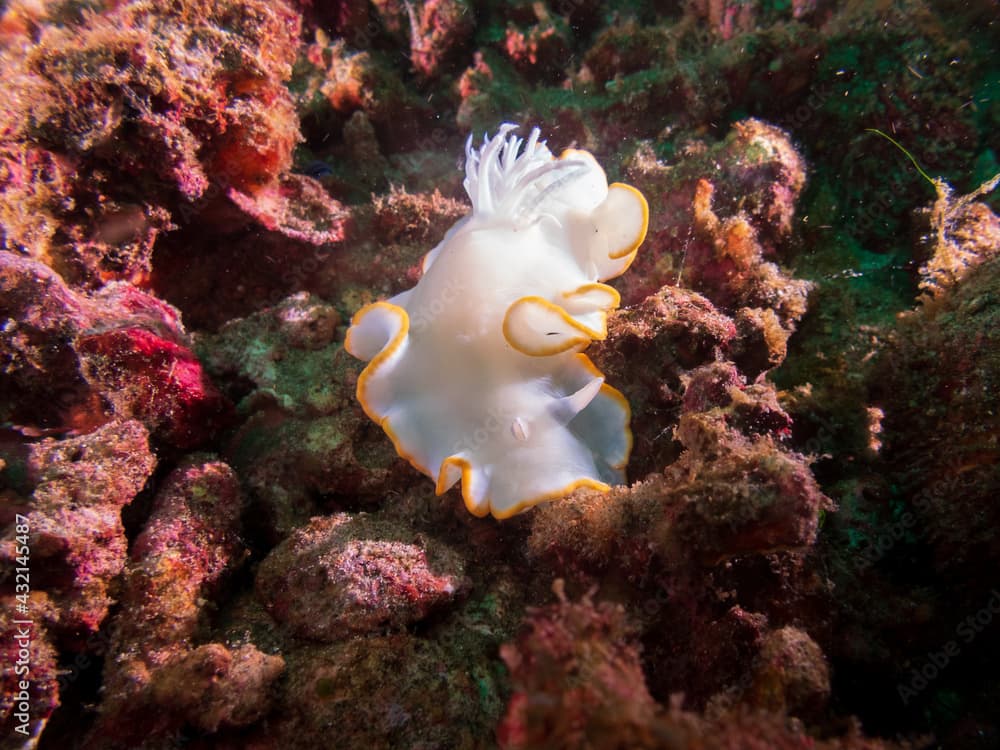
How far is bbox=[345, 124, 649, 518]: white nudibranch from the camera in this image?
7.92 feet

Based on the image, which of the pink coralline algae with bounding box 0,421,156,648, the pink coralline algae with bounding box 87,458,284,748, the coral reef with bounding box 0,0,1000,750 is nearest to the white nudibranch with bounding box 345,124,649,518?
the coral reef with bounding box 0,0,1000,750

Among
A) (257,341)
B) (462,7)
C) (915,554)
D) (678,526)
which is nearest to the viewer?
(678,526)

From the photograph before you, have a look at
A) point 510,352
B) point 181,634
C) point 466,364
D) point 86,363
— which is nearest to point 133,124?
point 86,363

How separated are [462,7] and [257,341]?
378 cm

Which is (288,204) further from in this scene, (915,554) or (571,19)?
(915,554)

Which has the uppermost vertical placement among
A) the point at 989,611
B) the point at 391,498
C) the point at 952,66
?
the point at 952,66

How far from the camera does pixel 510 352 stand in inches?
101

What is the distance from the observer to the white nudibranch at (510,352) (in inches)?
95.0

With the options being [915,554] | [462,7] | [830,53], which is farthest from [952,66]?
[462,7]

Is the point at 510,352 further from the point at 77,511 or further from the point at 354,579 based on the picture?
the point at 77,511

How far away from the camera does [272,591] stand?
2.38m

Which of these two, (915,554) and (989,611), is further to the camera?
(915,554)

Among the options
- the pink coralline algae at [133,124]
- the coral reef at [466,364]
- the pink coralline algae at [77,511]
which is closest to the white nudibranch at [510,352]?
the coral reef at [466,364]

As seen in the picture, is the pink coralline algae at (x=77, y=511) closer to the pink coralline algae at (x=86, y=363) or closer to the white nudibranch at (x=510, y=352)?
the pink coralline algae at (x=86, y=363)
